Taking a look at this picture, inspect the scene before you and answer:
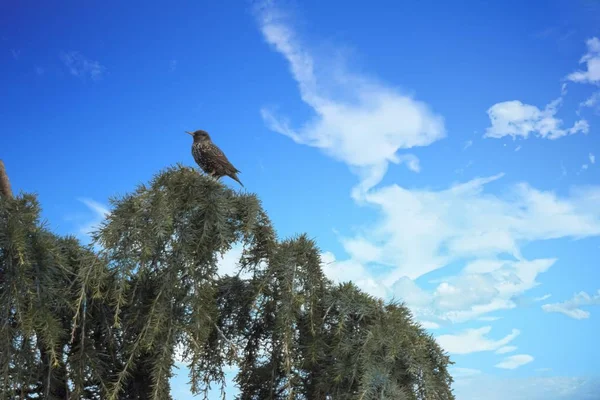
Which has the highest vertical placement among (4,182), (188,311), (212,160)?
(212,160)

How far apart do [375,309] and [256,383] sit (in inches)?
35.8

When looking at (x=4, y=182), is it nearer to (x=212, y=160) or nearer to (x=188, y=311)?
(x=212, y=160)

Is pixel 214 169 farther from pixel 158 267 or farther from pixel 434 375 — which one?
pixel 434 375

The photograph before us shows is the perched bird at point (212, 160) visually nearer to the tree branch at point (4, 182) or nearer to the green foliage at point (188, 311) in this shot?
the green foliage at point (188, 311)

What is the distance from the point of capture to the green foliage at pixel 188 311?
8.88 feet

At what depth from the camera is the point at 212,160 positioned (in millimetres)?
4059

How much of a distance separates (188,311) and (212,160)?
143 centimetres

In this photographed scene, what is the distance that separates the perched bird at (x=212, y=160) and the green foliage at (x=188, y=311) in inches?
30.4

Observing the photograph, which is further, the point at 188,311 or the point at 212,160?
the point at 212,160

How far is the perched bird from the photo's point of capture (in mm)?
4062

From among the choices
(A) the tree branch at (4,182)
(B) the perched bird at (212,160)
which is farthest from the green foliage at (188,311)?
(A) the tree branch at (4,182)

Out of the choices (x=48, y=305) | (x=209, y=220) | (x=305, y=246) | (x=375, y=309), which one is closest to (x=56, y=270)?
(x=48, y=305)

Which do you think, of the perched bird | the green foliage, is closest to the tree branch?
the green foliage

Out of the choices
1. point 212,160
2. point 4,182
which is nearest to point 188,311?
point 212,160
